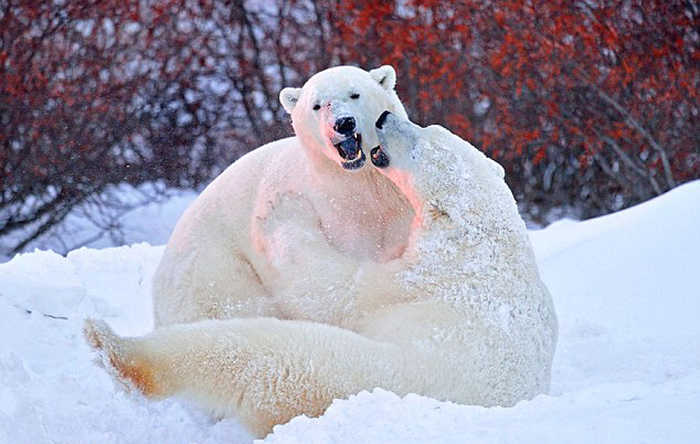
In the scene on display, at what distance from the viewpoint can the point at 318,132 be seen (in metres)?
3.61

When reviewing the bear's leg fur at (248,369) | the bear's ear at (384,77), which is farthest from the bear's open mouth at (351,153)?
the bear's leg fur at (248,369)

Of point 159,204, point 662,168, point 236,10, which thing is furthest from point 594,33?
point 159,204

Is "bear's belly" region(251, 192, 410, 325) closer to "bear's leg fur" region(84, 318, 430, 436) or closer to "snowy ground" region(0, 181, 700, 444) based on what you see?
"bear's leg fur" region(84, 318, 430, 436)

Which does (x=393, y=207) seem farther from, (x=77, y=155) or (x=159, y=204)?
(x=159, y=204)

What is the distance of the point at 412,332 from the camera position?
3.06 meters

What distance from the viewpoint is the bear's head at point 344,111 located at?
11.5ft

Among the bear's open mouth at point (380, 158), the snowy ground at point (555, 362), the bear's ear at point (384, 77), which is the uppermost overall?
the bear's ear at point (384, 77)

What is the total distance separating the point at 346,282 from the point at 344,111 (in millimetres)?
573

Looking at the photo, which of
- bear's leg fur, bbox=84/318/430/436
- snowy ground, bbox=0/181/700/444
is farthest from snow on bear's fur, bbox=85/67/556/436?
snowy ground, bbox=0/181/700/444

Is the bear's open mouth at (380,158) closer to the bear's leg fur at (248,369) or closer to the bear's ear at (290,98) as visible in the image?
the bear's ear at (290,98)

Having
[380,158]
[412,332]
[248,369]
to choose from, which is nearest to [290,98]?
[380,158]

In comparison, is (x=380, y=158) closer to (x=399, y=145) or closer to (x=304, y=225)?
(x=399, y=145)

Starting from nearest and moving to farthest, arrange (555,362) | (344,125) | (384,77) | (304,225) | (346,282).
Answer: (346,282) → (344,125) → (304,225) → (384,77) → (555,362)

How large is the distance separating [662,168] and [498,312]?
17.2ft
